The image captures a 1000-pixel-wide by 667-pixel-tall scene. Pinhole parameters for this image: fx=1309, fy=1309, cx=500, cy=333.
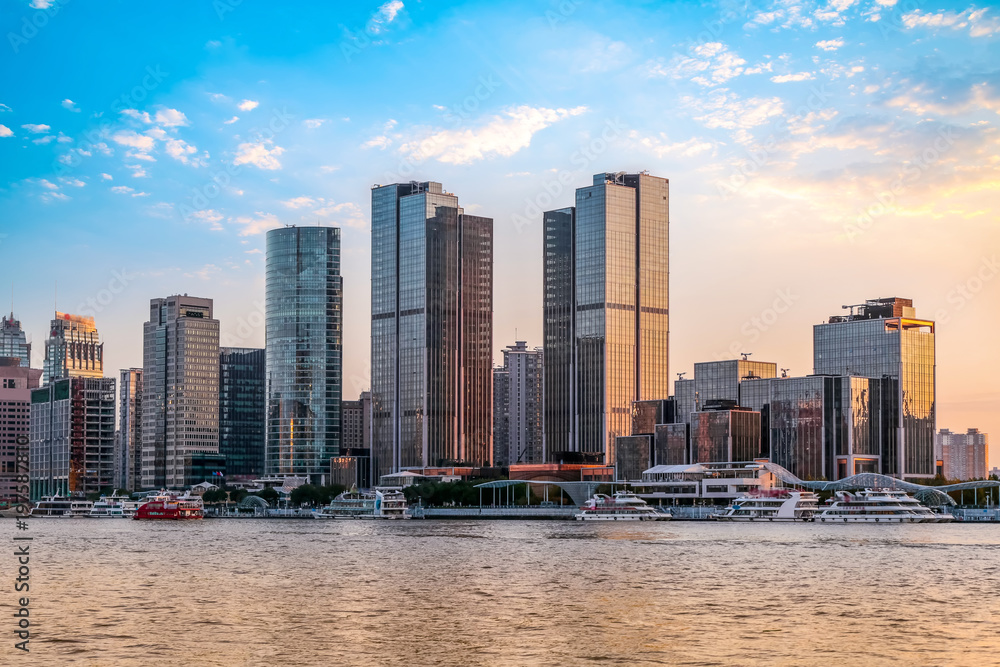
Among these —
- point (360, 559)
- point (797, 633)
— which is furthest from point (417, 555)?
point (797, 633)

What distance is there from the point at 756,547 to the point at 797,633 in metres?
81.7

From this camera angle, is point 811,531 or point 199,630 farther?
point 811,531

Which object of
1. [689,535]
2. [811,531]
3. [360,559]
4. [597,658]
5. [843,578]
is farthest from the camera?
[811,531]

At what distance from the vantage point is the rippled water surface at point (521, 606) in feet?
214

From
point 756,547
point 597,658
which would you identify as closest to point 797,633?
point 597,658

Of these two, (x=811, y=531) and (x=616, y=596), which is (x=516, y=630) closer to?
(x=616, y=596)

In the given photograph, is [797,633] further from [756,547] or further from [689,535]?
[689,535]

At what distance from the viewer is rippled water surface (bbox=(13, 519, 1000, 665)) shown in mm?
65375

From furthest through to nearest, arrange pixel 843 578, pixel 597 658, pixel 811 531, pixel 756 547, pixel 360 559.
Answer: pixel 811 531 → pixel 756 547 → pixel 360 559 → pixel 843 578 → pixel 597 658

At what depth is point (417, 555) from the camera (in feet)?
468

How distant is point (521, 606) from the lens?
8562 cm

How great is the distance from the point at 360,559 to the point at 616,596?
166ft

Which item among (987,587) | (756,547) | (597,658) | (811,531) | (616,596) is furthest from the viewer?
(811,531)

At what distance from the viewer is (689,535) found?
186 meters
